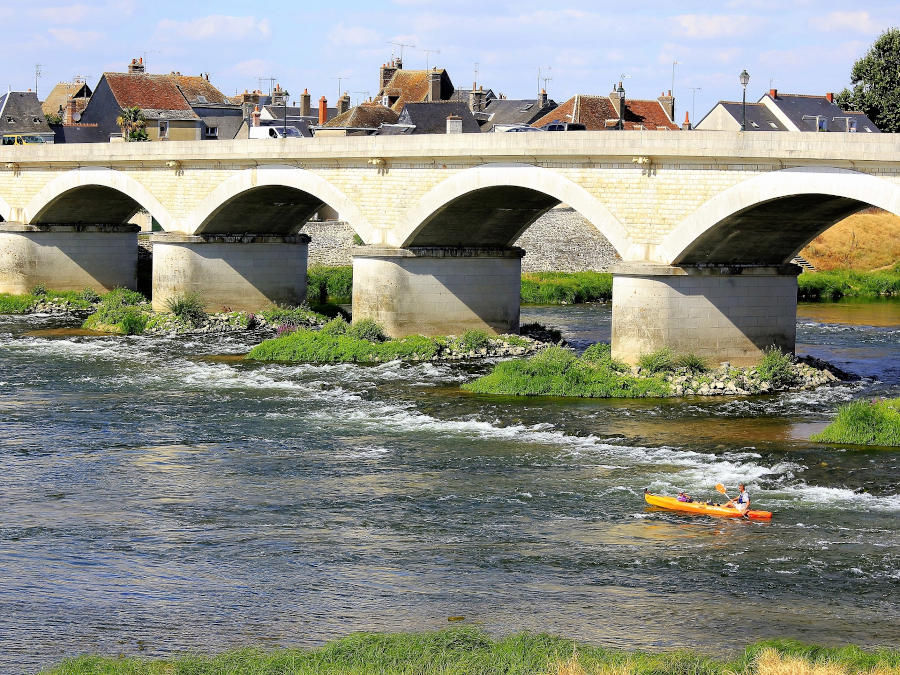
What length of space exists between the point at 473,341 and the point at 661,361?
264 inches

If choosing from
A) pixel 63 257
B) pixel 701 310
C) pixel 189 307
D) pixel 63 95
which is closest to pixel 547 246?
pixel 63 257

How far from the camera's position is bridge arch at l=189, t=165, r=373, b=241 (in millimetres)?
33625

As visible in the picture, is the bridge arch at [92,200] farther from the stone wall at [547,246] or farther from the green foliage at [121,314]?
the stone wall at [547,246]

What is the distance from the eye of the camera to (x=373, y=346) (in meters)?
31.1

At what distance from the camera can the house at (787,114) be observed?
6175cm

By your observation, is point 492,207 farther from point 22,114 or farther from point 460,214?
point 22,114

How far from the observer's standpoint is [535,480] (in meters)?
18.4

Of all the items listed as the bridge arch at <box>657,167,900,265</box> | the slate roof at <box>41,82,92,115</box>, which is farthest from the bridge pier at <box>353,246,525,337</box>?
the slate roof at <box>41,82,92,115</box>

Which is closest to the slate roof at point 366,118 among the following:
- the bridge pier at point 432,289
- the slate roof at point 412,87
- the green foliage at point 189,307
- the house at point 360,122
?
the house at point 360,122

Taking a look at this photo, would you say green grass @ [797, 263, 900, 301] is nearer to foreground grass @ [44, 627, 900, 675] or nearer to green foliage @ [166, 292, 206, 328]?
green foliage @ [166, 292, 206, 328]

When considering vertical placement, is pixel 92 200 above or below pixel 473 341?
above

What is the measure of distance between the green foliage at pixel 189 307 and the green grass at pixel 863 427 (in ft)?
69.1

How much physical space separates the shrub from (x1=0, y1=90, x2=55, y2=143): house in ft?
150

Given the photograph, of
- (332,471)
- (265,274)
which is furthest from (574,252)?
(332,471)
